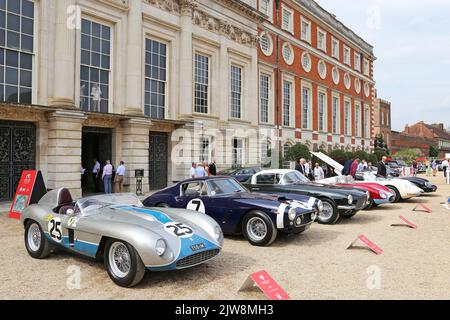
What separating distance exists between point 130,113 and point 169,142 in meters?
3.34

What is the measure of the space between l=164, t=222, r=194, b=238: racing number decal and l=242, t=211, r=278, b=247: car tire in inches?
84.2

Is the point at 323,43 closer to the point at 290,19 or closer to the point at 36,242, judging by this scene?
the point at 290,19

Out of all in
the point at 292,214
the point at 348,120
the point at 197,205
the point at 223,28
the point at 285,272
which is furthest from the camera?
the point at 348,120

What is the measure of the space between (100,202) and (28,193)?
5.85m

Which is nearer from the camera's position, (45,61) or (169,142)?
(45,61)

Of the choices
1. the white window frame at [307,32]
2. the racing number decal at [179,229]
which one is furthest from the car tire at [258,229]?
the white window frame at [307,32]

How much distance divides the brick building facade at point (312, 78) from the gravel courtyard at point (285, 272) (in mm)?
20592

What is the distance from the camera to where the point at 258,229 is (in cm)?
707

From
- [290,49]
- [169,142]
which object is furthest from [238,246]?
[290,49]

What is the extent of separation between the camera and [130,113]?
16828 mm

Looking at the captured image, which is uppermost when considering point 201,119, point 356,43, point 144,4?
point 356,43

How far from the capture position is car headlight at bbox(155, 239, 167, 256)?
450cm

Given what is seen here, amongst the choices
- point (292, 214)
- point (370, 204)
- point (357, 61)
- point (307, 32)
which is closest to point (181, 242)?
point (292, 214)
